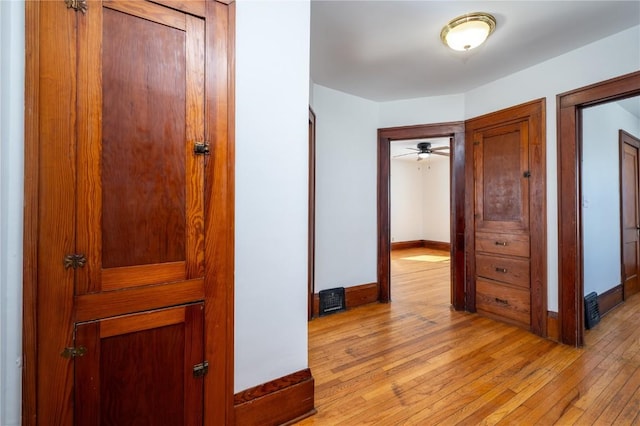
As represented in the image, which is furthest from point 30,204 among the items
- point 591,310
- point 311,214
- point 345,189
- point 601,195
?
point 601,195

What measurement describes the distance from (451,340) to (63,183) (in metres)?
2.84

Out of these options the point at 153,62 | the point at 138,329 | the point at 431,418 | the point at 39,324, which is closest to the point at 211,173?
the point at 153,62

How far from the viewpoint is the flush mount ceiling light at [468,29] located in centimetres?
201

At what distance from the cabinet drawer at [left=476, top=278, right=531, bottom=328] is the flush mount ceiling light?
225 centimetres

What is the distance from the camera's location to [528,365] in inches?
85.7

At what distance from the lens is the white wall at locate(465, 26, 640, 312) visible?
2.22 m

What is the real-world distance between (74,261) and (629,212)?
551 centimetres

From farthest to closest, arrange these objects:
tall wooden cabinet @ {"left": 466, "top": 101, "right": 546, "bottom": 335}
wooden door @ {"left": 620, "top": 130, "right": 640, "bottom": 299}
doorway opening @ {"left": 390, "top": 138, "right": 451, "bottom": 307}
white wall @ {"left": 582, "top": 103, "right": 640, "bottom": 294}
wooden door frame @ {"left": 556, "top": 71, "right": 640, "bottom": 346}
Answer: doorway opening @ {"left": 390, "top": 138, "right": 451, "bottom": 307} → wooden door @ {"left": 620, "top": 130, "right": 640, "bottom": 299} → white wall @ {"left": 582, "top": 103, "right": 640, "bottom": 294} → tall wooden cabinet @ {"left": 466, "top": 101, "right": 546, "bottom": 335} → wooden door frame @ {"left": 556, "top": 71, "right": 640, "bottom": 346}

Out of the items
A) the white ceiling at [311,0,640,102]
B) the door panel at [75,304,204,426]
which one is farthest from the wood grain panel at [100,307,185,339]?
the white ceiling at [311,0,640,102]

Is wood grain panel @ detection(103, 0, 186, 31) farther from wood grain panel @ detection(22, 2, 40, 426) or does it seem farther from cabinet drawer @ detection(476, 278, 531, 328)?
cabinet drawer @ detection(476, 278, 531, 328)

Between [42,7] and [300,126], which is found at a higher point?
[42,7]

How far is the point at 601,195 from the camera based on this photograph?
10.6ft

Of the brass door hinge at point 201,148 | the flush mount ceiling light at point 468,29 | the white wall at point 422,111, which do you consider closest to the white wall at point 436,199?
the white wall at point 422,111

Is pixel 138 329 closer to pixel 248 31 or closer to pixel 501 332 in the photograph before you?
pixel 248 31
